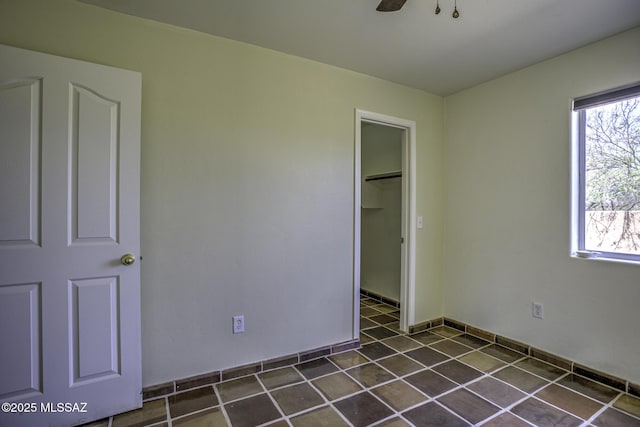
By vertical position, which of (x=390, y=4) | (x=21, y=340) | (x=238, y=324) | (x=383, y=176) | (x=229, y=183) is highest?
(x=390, y=4)

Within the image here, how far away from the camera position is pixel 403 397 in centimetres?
199

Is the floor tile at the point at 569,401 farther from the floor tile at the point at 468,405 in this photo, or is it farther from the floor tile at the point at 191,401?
the floor tile at the point at 191,401

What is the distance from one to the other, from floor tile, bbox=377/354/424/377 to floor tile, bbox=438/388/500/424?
0.35 metres

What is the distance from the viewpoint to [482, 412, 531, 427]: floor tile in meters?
1.74

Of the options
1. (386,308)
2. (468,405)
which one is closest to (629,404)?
(468,405)

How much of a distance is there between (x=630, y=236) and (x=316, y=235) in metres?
2.17

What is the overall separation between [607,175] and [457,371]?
1.77 metres

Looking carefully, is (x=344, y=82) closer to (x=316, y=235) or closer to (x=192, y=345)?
(x=316, y=235)

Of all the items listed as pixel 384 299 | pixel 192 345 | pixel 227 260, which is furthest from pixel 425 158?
pixel 192 345

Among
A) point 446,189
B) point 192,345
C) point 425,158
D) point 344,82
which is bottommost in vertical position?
point 192,345

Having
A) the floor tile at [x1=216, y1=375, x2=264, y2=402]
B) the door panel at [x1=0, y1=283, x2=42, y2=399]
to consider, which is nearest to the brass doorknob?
the door panel at [x1=0, y1=283, x2=42, y2=399]

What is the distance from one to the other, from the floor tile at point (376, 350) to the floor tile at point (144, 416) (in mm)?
1521

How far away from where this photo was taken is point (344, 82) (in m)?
2.68

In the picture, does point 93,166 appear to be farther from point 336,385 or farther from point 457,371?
point 457,371
